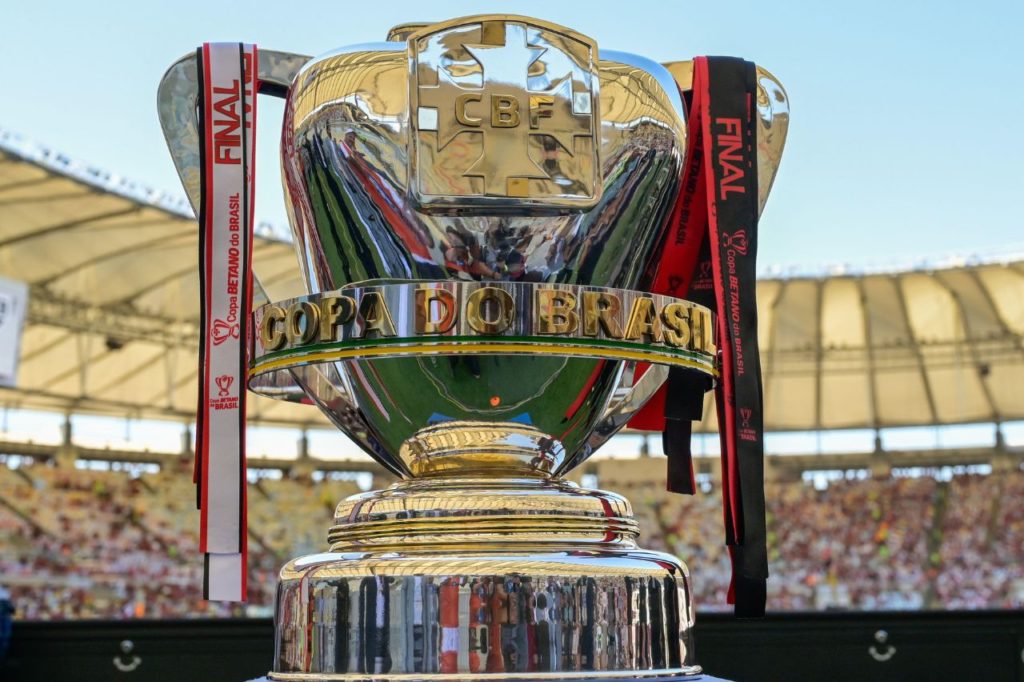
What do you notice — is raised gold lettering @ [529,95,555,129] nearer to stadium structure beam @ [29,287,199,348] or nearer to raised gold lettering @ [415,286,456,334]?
raised gold lettering @ [415,286,456,334]

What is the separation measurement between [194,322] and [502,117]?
13.2 m

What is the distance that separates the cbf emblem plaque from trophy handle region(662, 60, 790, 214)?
151 millimetres

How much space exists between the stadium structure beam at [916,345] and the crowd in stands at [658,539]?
41.0 inches

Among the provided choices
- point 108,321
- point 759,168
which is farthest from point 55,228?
point 759,168

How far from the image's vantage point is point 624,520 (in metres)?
0.75

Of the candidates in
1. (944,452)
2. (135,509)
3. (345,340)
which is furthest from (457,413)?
(944,452)

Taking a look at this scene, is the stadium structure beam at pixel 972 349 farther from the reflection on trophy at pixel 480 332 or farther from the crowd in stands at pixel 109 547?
the reflection on trophy at pixel 480 332

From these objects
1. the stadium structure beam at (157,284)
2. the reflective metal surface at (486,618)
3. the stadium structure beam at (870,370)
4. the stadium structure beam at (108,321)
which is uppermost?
the stadium structure beam at (157,284)

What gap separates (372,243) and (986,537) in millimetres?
Answer: 14938

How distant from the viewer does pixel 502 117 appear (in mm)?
701

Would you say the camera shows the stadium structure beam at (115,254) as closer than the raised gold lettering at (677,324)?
No

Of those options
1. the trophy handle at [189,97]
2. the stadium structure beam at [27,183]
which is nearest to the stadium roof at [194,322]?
the stadium structure beam at [27,183]

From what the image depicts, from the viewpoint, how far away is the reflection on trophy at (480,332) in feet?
2.21

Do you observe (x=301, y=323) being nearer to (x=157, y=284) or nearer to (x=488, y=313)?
(x=488, y=313)
